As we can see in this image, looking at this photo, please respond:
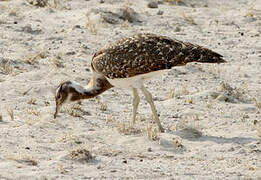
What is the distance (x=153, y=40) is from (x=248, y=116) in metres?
2.05

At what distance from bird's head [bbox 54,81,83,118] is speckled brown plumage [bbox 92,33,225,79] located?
53 cm

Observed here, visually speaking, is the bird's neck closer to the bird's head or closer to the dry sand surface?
the bird's head

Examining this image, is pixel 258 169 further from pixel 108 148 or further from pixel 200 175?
pixel 108 148

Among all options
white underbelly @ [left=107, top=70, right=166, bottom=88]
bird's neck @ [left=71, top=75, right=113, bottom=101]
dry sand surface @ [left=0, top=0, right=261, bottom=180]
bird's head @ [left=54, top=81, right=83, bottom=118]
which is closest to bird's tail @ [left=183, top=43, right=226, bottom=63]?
white underbelly @ [left=107, top=70, right=166, bottom=88]

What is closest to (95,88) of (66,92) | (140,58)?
(66,92)

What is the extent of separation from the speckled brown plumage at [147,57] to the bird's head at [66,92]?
1.74 ft

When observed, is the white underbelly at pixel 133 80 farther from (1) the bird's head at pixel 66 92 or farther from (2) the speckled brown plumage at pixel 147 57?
(1) the bird's head at pixel 66 92

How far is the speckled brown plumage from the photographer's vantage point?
359 inches

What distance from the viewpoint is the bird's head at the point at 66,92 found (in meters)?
9.62

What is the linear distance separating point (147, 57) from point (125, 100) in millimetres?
2069

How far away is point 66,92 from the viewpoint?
9.62 metres

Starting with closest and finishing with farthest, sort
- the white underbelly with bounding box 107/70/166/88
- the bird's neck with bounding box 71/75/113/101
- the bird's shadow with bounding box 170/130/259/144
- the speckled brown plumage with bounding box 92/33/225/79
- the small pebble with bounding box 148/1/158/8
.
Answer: the bird's shadow with bounding box 170/130/259/144
the speckled brown plumage with bounding box 92/33/225/79
the white underbelly with bounding box 107/70/166/88
the bird's neck with bounding box 71/75/113/101
the small pebble with bounding box 148/1/158/8

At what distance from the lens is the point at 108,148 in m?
8.63

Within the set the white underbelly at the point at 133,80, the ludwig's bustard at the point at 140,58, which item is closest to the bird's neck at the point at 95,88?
the ludwig's bustard at the point at 140,58
